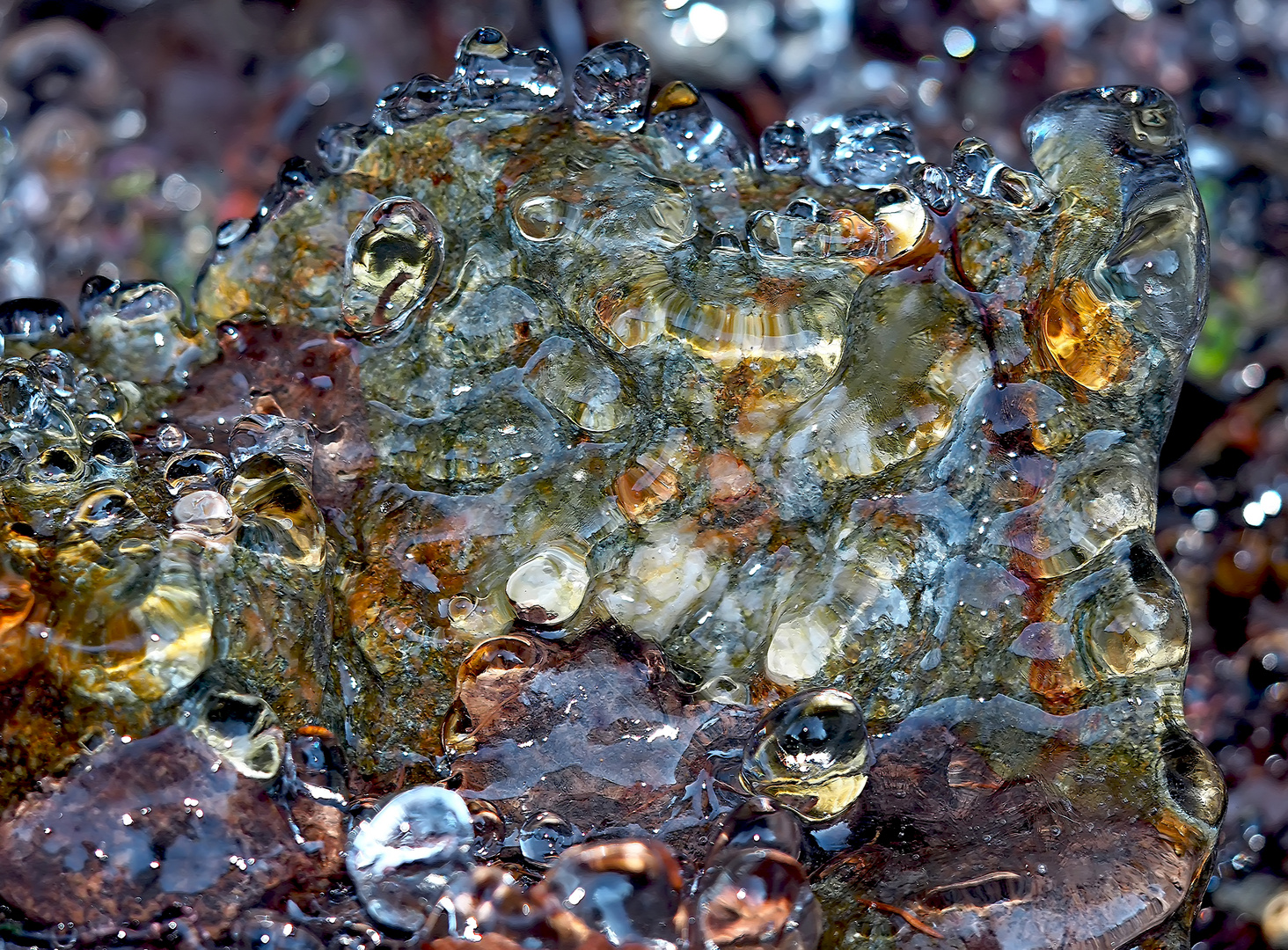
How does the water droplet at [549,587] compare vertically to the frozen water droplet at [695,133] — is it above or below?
below

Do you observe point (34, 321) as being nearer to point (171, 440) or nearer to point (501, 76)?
A: point (171, 440)

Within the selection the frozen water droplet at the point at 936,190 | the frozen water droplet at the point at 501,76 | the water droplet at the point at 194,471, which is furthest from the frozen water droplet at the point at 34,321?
the frozen water droplet at the point at 936,190

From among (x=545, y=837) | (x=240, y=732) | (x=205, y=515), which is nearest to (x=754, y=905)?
(x=545, y=837)

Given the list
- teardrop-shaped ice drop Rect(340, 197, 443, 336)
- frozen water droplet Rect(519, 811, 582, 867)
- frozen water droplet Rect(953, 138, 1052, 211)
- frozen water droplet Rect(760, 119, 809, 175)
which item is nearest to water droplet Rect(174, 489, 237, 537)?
teardrop-shaped ice drop Rect(340, 197, 443, 336)

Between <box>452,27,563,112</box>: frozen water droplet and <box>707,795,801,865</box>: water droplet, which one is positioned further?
<box>452,27,563,112</box>: frozen water droplet

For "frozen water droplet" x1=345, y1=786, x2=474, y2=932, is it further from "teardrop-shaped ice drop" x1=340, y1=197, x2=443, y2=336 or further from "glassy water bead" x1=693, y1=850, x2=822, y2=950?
"teardrop-shaped ice drop" x1=340, y1=197, x2=443, y2=336

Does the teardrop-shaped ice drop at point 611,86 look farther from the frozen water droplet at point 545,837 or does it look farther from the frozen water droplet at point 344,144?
the frozen water droplet at point 545,837

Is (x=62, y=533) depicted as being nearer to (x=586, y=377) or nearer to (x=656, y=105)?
(x=586, y=377)
